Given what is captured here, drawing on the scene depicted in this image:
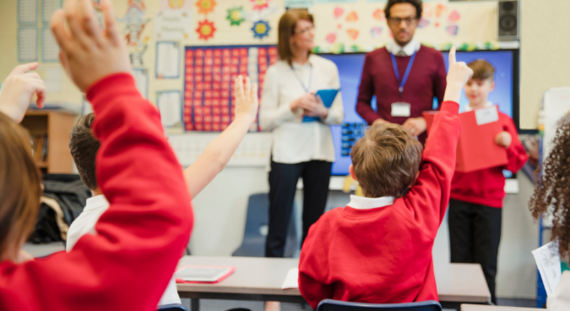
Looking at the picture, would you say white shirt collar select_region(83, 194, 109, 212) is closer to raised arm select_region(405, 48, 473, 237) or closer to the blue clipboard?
raised arm select_region(405, 48, 473, 237)

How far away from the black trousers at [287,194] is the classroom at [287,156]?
1cm

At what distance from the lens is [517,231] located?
3.23m

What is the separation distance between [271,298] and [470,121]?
4.80 ft

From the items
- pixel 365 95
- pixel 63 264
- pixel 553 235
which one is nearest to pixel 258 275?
pixel 553 235

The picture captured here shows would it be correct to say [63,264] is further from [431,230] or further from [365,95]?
[365,95]

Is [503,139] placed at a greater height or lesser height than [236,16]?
lesser

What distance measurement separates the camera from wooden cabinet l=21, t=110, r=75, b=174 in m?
3.51

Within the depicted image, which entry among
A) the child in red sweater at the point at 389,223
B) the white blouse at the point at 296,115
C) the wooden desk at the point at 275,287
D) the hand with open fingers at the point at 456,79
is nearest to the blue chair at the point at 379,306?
the child in red sweater at the point at 389,223

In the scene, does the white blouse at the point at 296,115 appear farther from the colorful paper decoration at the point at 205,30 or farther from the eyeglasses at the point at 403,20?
the colorful paper decoration at the point at 205,30

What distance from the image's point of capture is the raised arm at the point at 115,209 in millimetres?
A: 412

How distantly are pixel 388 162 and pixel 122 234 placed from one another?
3.17 feet

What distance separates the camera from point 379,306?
1026 mm

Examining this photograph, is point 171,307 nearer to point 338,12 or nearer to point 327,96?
point 327,96

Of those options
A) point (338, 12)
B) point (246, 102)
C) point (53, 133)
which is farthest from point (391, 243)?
point (53, 133)
